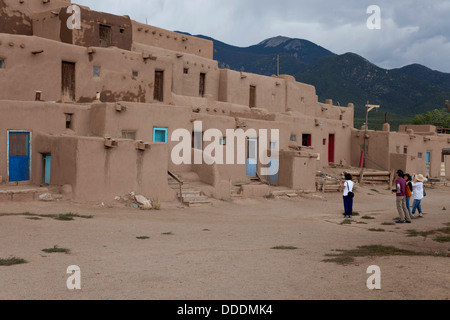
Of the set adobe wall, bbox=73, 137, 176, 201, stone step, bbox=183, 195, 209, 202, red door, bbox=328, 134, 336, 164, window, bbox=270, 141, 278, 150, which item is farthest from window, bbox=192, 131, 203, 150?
red door, bbox=328, 134, 336, 164

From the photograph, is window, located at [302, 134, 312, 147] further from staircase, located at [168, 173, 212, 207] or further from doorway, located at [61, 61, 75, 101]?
doorway, located at [61, 61, 75, 101]

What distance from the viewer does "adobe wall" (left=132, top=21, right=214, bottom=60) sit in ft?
97.2

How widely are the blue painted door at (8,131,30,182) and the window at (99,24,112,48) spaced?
25.4 feet

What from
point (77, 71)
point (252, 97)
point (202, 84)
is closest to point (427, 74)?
point (252, 97)

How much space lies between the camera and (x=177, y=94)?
94.4 feet

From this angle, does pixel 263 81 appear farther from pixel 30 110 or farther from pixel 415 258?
pixel 415 258

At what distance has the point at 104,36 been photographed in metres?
24.4

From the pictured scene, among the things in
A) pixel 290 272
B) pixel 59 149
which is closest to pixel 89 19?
pixel 59 149

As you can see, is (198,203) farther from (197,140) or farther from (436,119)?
(436,119)

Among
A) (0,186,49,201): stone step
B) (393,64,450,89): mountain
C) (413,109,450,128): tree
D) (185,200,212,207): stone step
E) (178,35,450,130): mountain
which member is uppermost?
(393,64,450,89): mountain

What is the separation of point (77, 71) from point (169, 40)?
1114cm


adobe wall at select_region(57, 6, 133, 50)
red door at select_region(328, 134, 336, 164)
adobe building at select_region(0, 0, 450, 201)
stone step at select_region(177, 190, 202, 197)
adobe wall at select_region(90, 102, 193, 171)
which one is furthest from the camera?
red door at select_region(328, 134, 336, 164)

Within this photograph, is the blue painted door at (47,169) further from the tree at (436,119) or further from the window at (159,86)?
the tree at (436,119)

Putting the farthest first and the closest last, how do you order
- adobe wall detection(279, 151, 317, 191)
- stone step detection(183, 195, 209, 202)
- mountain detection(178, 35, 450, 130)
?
mountain detection(178, 35, 450, 130), adobe wall detection(279, 151, 317, 191), stone step detection(183, 195, 209, 202)
